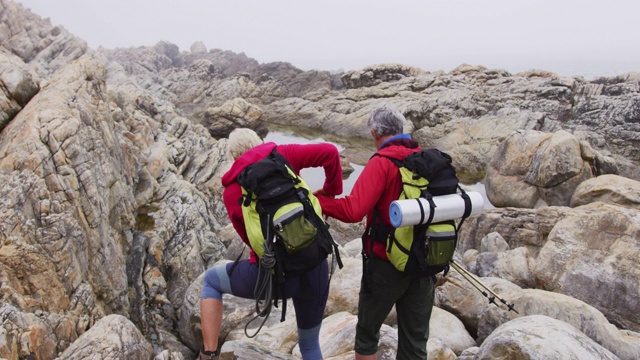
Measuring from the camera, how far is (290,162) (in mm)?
5117

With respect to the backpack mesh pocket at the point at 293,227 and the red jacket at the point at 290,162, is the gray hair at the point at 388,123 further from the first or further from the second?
the backpack mesh pocket at the point at 293,227

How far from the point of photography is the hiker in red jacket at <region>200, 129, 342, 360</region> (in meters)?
4.75

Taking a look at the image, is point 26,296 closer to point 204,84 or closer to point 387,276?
point 387,276

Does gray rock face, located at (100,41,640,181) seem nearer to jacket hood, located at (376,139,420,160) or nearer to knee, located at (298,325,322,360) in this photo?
jacket hood, located at (376,139,420,160)

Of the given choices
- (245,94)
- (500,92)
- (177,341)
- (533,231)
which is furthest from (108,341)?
(245,94)

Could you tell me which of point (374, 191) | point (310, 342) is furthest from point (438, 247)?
point (310, 342)

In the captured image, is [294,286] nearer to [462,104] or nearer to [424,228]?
[424,228]

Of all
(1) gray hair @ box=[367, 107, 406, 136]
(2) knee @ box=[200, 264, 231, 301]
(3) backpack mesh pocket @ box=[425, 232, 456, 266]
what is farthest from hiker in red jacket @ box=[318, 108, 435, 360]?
(2) knee @ box=[200, 264, 231, 301]

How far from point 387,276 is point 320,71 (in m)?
84.2

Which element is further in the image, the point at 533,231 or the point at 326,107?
the point at 326,107

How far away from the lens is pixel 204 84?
85.4 m

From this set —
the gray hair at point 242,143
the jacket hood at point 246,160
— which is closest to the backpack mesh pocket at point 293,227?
the jacket hood at point 246,160

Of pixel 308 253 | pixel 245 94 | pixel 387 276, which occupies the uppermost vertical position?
pixel 308 253

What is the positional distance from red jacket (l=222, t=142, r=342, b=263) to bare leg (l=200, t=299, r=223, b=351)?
745 millimetres
